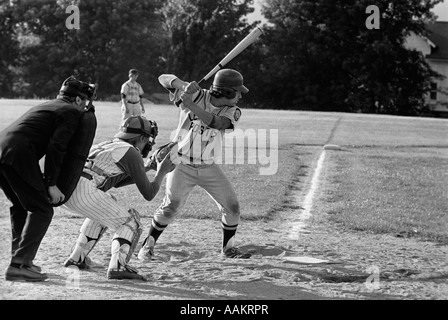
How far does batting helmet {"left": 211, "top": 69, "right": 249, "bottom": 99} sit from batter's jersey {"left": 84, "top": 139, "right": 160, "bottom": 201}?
1.31 m

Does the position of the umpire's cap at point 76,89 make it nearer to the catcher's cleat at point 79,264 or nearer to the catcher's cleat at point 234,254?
the catcher's cleat at point 79,264

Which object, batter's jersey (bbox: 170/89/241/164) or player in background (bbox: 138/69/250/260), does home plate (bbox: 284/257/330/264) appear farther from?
batter's jersey (bbox: 170/89/241/164)

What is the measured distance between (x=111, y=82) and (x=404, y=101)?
2197 cm

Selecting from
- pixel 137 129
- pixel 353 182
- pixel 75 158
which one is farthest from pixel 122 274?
pixel 353 182

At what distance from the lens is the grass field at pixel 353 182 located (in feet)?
35.2

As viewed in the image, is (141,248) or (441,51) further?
(441,51)

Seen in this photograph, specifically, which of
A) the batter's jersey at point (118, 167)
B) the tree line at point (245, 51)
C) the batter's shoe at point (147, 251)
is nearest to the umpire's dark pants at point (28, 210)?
the batter's jersey at point (118, 167)

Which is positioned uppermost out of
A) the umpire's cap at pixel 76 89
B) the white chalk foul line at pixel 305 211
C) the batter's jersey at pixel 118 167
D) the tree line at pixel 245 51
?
the tree line at pixel 245 51

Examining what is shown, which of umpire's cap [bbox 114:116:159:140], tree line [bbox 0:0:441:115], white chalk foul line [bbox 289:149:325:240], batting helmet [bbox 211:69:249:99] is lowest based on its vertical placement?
white chalk foul line [bbox 289:149:325:240]

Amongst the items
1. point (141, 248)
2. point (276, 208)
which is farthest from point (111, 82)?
point (141, 248)

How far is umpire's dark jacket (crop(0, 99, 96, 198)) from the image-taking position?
5980 millimetres

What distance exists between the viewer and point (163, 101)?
185ft

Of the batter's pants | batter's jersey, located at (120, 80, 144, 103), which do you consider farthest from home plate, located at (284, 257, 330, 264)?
batter's jersey, located at (120, 80, 144, 103)
